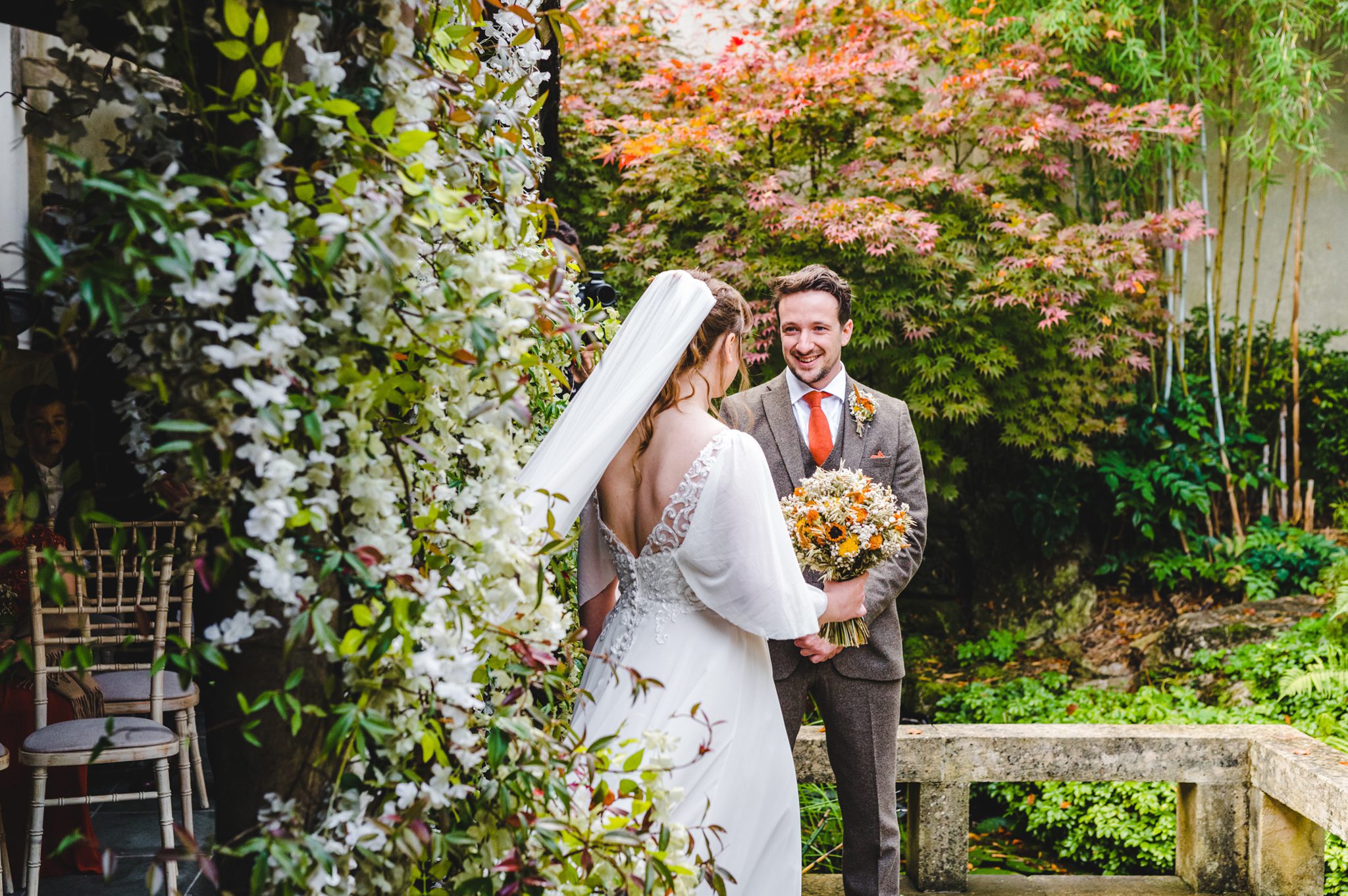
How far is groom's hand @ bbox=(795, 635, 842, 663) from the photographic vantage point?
261 centimetres

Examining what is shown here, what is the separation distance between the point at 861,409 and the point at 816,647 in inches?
29.2

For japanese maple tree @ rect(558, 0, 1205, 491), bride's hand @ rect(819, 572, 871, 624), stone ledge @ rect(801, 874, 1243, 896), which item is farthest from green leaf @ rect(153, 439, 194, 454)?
japanese maple tree @ rect(558, 0, 1205, 491)

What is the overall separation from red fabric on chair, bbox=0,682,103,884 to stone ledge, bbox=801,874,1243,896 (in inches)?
99.4

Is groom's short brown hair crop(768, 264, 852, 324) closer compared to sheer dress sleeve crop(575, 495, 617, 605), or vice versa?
sheer dress sleeve crop(575, 495, 617, 605)

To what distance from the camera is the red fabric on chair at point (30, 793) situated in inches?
133

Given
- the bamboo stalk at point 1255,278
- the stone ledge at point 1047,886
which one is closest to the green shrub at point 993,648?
the bamboo stalk at point 1255,278

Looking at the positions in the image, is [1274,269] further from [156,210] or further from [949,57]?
[156,210]

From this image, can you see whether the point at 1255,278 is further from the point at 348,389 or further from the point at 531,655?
the point at 348,389

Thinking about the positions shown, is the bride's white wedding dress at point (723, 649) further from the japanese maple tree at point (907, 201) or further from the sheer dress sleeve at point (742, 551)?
the japanese maple tree at point (907, 201)

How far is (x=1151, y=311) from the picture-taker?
5.56 m

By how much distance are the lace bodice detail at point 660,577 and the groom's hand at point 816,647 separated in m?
0.61

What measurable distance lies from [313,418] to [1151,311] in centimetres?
562

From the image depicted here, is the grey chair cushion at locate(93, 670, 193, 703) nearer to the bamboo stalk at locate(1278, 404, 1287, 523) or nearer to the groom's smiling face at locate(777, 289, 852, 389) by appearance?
the groom's smiling face at locate(777, 289, 852, 389)

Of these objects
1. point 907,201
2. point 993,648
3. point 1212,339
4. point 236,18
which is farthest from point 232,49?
point 1212,339
